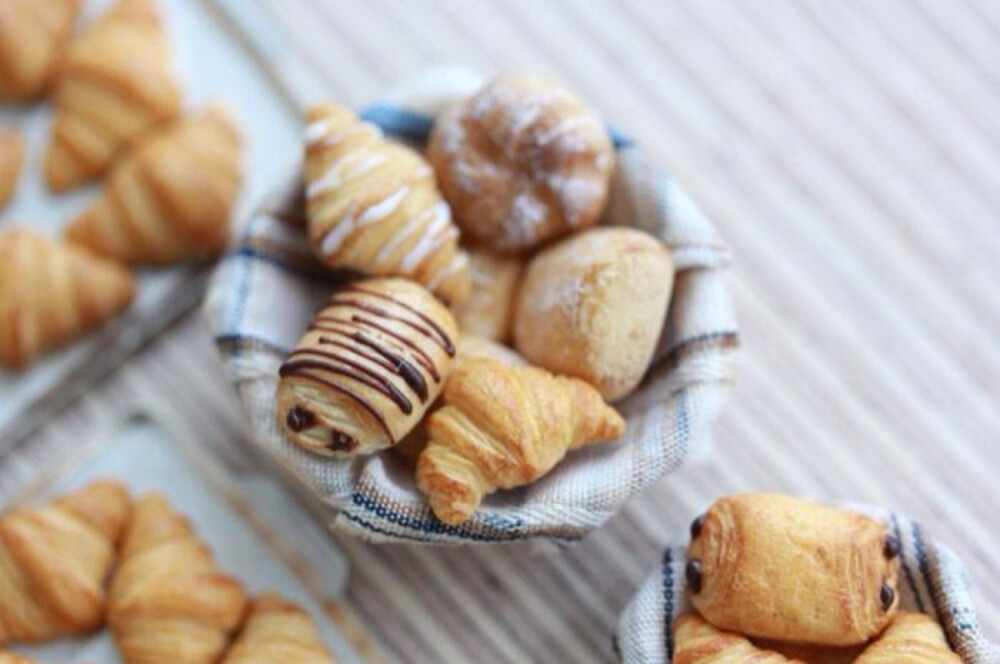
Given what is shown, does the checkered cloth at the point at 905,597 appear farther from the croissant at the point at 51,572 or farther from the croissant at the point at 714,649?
the croissant at the point at 51,572

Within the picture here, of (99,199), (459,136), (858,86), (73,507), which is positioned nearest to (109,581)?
(73,507)

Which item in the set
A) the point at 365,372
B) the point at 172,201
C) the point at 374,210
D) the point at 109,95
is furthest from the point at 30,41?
the point at 365,372

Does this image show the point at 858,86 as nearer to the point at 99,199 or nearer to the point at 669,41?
the point at 669,41

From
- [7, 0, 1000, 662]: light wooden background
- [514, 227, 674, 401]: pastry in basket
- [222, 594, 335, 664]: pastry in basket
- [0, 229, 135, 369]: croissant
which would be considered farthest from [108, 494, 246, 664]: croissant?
[514, 227, 674, 401]: pastry in basket

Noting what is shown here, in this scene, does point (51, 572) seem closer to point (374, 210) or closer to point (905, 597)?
point (374, 210)

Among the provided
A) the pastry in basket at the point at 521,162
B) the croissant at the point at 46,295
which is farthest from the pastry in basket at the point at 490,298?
the croissant at the point at 46,295

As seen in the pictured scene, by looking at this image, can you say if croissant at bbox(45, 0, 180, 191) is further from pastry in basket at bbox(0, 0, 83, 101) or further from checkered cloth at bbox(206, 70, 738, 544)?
checkered cloth at bbox(206, 70, 738, 544)
